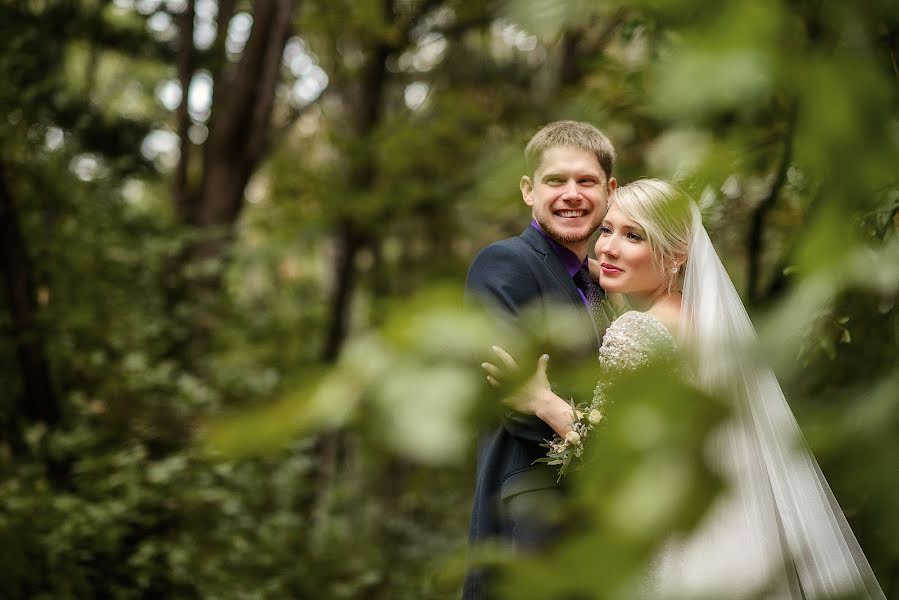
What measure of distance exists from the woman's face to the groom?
13 centimetres

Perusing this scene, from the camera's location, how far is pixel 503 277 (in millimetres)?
2146

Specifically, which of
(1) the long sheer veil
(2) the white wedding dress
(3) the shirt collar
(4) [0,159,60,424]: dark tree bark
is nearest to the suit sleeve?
(3) the shirt collar

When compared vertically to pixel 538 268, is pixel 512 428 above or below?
below

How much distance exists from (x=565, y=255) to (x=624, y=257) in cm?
25

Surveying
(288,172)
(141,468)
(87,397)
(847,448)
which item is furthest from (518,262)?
(288,172)

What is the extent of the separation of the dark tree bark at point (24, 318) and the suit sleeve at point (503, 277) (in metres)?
3.52

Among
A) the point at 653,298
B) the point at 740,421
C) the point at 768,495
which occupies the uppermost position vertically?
the point at 653,298

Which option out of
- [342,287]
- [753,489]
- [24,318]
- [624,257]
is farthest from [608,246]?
[342,287]

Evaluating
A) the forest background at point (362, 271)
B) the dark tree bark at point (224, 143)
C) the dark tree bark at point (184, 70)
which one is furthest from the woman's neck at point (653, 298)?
the dark tree bark at point (184, 70)

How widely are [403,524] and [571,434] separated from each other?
648 centimetres

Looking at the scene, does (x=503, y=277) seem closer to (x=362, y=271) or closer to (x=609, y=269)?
(x=609, y=269)

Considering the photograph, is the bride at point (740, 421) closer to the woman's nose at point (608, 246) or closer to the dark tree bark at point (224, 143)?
the woman's nose at point (608, 246)

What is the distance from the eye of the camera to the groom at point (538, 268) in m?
2.16

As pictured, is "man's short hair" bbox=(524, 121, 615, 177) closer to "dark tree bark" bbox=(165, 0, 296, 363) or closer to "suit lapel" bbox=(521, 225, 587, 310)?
"suit lapel" bbox=(521, 225, 587, 310)
